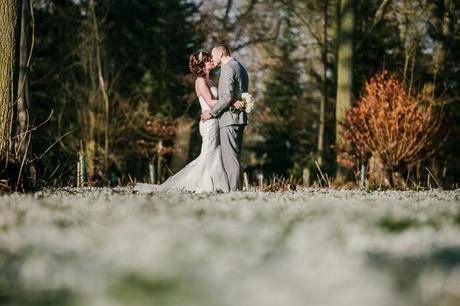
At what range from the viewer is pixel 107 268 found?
3.48 m

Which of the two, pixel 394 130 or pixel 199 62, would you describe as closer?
pixel 199 62

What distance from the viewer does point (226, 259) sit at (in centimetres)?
355

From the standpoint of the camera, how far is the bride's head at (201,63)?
1120 centimetres

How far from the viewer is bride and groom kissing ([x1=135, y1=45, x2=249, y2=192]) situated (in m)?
10.8

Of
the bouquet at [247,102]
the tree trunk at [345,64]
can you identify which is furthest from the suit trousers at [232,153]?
the tree trunk at [345,64]

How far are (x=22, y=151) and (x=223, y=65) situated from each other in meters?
3.09

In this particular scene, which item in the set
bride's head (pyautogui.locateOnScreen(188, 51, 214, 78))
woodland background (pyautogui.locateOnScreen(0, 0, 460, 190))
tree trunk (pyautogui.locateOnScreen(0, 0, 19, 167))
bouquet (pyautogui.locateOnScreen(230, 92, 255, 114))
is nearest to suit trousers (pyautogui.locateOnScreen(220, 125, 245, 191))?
bouquet (pyautogui.locateOnScreen(230, 92, 255, 114))

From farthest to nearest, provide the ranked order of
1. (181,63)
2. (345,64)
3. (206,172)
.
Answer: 1. (181,63)
2. (345,64)
3. (206,172)

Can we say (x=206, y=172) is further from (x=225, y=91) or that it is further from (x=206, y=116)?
(x=225, y=91)

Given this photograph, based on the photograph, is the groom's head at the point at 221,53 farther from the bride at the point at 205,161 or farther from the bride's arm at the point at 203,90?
the bride's arm at the point at 203,90

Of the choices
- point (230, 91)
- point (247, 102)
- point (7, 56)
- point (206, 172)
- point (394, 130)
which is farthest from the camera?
point (394, 130)

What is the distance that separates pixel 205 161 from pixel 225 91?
1104 millimetres

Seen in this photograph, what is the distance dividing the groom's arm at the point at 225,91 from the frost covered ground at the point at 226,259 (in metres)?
5.00

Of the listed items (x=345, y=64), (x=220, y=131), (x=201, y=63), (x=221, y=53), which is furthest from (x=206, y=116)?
(x=345, y=64)
